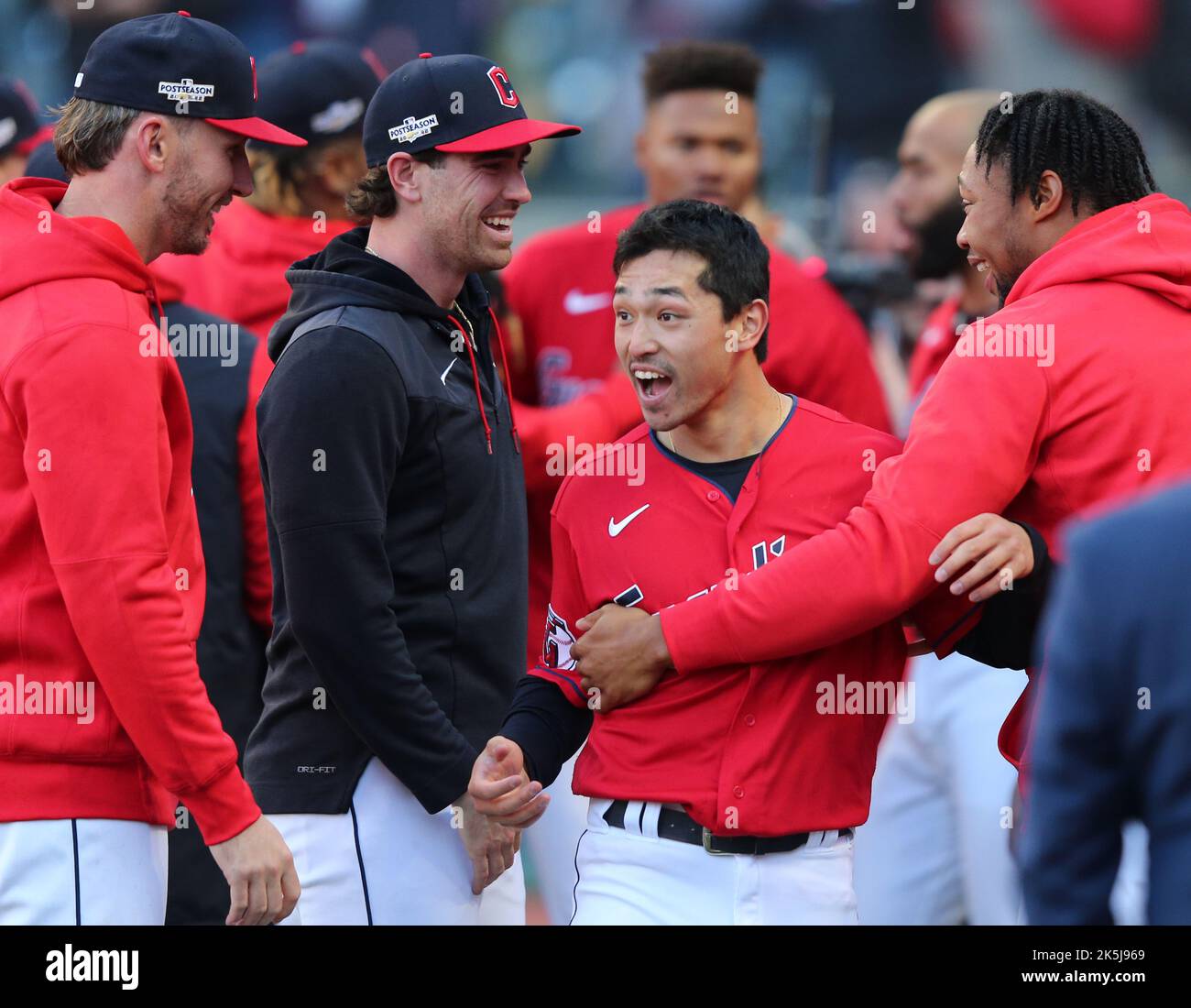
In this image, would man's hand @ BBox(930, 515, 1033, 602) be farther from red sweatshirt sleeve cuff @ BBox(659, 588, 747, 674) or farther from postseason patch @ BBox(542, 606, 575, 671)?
postseason patch @ BBox(542, 606, 575, 671)

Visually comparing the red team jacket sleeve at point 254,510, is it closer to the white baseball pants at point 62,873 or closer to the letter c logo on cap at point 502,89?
the letter c logo on cap at point 502,89

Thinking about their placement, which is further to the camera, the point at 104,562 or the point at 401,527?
the point at 401,527

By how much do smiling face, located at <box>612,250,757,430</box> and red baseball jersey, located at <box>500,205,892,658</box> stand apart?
1.27 meters

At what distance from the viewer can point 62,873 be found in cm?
269

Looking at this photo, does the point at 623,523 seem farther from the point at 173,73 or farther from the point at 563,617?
the point at 173,73

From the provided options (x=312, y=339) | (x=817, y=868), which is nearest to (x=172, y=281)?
(x=312, y=339)

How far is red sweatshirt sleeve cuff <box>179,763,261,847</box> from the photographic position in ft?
8.90

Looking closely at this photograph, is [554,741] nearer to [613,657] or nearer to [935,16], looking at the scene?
[613,657]

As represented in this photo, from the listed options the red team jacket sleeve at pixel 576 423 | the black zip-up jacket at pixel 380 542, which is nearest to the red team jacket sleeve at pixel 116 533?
the black zip-up jacket at pixel 380 542

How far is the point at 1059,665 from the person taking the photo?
1.69m

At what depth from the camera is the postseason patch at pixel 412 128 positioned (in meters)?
3.08

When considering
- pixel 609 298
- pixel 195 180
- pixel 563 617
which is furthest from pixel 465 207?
pixel 609 298

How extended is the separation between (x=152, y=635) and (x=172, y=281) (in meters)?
1.40

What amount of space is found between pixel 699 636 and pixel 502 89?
114cm
